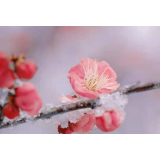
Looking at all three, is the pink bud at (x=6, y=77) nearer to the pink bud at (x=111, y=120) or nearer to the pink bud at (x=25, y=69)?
the pink bud at (x=25, y=69)

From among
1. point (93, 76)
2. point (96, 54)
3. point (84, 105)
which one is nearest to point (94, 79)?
point (93, 76)

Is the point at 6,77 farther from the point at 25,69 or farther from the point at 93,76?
the point at 93,76

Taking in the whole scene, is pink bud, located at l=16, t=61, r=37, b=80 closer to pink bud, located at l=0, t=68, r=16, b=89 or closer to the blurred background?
pink bud, located at l=0, t=68, r=16, b=89

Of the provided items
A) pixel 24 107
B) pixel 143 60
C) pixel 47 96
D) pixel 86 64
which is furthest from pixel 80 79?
pixel 143 60

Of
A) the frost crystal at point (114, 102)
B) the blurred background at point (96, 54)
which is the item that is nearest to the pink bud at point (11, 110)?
the frost crystal at point (114, 102)

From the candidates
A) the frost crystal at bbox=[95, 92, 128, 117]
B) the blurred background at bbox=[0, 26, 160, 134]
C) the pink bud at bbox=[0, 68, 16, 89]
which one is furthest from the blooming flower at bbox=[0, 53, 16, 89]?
the blurred background at bbox=[0, 26, 160, 134]

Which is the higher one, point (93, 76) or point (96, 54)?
point (96, 54)

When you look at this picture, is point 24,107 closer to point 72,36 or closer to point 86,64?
point 86,64
